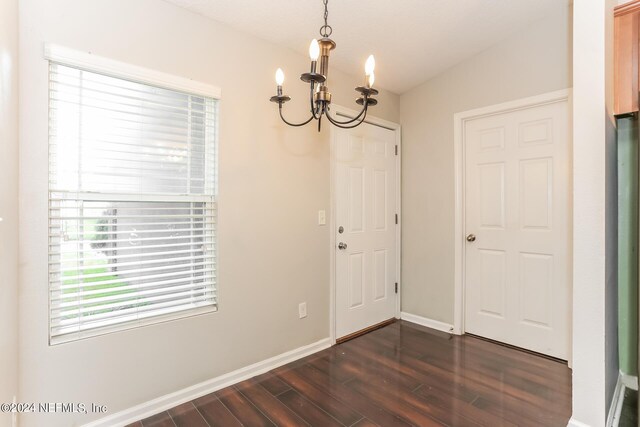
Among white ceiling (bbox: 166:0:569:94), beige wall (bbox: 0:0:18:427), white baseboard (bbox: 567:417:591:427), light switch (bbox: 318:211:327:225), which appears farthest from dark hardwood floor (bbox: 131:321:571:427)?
white ceiling (bbox: 166:0:569:94)

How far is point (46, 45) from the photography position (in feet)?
5.17

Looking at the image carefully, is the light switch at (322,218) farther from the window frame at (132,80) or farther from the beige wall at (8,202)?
the beige wall at (8,202)

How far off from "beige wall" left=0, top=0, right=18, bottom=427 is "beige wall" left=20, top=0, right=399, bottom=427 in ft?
0.23

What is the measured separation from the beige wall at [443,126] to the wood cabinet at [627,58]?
2.13 ft

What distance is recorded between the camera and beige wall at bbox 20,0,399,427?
157cm

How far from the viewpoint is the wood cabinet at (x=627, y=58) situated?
1835 millimetres

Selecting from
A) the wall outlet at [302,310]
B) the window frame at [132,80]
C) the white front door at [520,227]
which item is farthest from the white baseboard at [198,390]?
the white front door at [520,227]

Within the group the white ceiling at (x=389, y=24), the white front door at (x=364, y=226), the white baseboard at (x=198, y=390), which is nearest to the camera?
the white baseboard at (x=198, y=390)

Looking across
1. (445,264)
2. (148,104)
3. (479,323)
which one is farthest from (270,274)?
(479,323)

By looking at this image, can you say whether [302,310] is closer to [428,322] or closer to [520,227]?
[428,322]

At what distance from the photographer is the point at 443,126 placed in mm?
3236

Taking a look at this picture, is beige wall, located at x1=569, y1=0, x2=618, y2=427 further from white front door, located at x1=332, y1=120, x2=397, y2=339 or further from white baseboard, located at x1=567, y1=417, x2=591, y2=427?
white front door, located at x1=332, y1=120, x2=397, y2=339

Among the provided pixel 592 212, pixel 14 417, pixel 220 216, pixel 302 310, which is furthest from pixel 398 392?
pixel 14 417

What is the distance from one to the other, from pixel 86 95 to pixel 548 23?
3268mm
